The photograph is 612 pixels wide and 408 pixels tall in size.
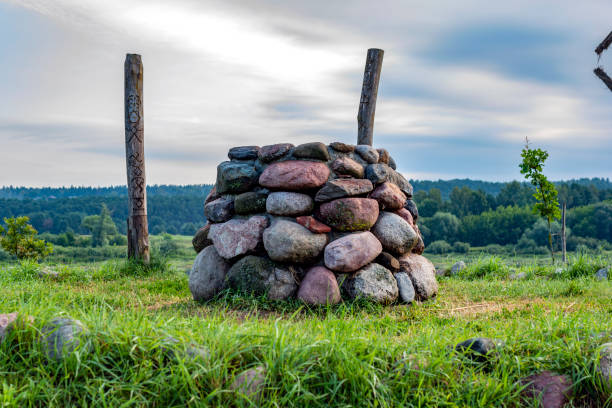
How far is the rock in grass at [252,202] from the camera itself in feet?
20.2

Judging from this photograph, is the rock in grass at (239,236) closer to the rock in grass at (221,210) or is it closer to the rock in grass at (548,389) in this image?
the rock in grass at (221,210)

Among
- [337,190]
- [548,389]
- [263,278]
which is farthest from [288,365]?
[337,190]

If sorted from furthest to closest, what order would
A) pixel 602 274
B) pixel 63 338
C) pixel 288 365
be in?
pixel 602 274, pixel 63 338, pixel 288 365

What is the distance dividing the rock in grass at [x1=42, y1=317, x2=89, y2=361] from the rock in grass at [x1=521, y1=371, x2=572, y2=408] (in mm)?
2951

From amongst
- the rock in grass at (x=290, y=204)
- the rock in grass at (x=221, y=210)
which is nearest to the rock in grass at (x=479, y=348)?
the rock in grass at (x=290, y=204)

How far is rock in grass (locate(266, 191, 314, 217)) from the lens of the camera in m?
5.88

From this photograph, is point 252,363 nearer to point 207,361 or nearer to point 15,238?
point 207,361

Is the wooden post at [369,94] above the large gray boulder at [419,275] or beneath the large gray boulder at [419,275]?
above

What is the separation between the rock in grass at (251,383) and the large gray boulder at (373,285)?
2.78m

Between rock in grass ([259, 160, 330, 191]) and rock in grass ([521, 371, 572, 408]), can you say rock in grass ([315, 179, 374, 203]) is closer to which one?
rock in grass ([259, 160, 330, 191])

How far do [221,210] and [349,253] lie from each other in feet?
6.23

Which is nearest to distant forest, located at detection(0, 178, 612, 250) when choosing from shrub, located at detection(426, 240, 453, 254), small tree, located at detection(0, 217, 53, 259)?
shrub, located at detection(426, 240, 453, 254)

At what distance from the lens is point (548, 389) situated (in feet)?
10.6

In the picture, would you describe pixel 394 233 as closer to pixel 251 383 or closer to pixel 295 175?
pixel 295 175
